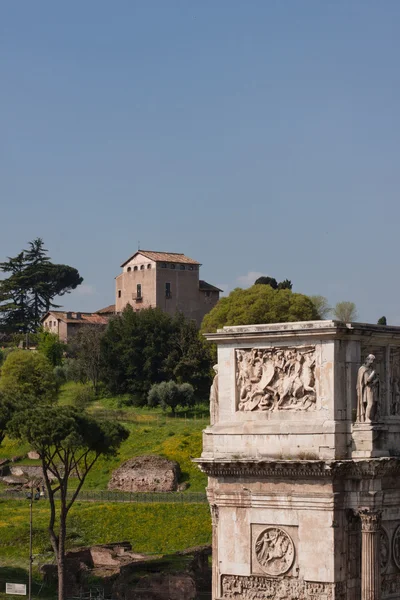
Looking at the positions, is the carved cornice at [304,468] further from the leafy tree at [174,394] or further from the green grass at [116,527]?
the leafy tree at [174,394]

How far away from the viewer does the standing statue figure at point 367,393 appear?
33.4 meters

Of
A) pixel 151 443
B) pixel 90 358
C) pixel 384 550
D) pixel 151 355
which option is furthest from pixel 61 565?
pixel 90 358

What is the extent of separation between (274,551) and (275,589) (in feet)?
2.83

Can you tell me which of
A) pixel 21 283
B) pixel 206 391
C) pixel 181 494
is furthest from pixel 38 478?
pixel 21 283

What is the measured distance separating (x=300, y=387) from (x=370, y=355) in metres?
1.75

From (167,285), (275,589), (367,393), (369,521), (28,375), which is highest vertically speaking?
(167,285)

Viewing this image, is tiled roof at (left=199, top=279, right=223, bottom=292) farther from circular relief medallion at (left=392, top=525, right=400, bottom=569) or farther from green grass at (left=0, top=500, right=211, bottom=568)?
circular relief medallion at (left=392, top=525, right=400, bottom=569)

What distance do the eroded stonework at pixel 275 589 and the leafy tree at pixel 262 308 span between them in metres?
49.7

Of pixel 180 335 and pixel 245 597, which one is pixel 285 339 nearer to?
pixel 245 597

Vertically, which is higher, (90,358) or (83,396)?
(90,358)

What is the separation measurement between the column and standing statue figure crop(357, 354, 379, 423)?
207cm

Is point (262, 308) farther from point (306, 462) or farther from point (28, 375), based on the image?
point (306, 462)

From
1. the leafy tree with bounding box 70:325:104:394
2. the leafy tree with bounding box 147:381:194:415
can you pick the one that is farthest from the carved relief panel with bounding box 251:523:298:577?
the leafy tree with bounding box 70:325:104:394

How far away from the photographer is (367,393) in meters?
33.4
